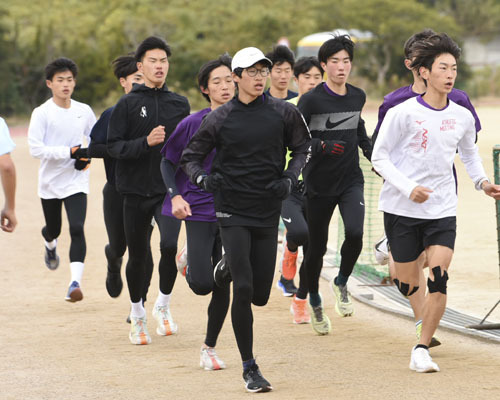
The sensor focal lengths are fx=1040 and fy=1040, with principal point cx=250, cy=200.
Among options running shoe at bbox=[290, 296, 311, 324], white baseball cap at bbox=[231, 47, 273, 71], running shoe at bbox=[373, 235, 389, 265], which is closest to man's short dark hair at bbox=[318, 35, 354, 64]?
running shoe at bbox=[373, 235, 389, 265]

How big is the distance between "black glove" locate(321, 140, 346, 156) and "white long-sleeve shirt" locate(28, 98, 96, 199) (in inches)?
107

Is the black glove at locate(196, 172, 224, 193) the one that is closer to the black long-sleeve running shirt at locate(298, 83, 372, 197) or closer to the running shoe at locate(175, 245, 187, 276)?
the running shoe at locate(175, 245, 187, 276)

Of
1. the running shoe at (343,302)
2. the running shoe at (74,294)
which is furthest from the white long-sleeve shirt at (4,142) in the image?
the running shoe at (343,302)

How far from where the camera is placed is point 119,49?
61000mm

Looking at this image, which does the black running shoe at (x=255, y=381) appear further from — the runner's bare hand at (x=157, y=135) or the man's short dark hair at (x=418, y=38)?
the man's short dark hair at (x=418, y=38)

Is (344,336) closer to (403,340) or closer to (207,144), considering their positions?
(403,340)

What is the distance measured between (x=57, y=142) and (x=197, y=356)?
3.26 metres

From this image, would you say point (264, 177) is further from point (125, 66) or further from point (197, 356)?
point (125, 66)

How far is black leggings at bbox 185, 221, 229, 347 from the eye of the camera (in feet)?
22.5

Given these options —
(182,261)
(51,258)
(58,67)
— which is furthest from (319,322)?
(51,258)

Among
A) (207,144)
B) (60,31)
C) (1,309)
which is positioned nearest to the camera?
(207,144)

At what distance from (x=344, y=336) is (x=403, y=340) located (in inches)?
19.6

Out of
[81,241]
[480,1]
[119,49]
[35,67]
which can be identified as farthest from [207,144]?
[480,1]

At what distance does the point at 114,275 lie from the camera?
934 centimetres
